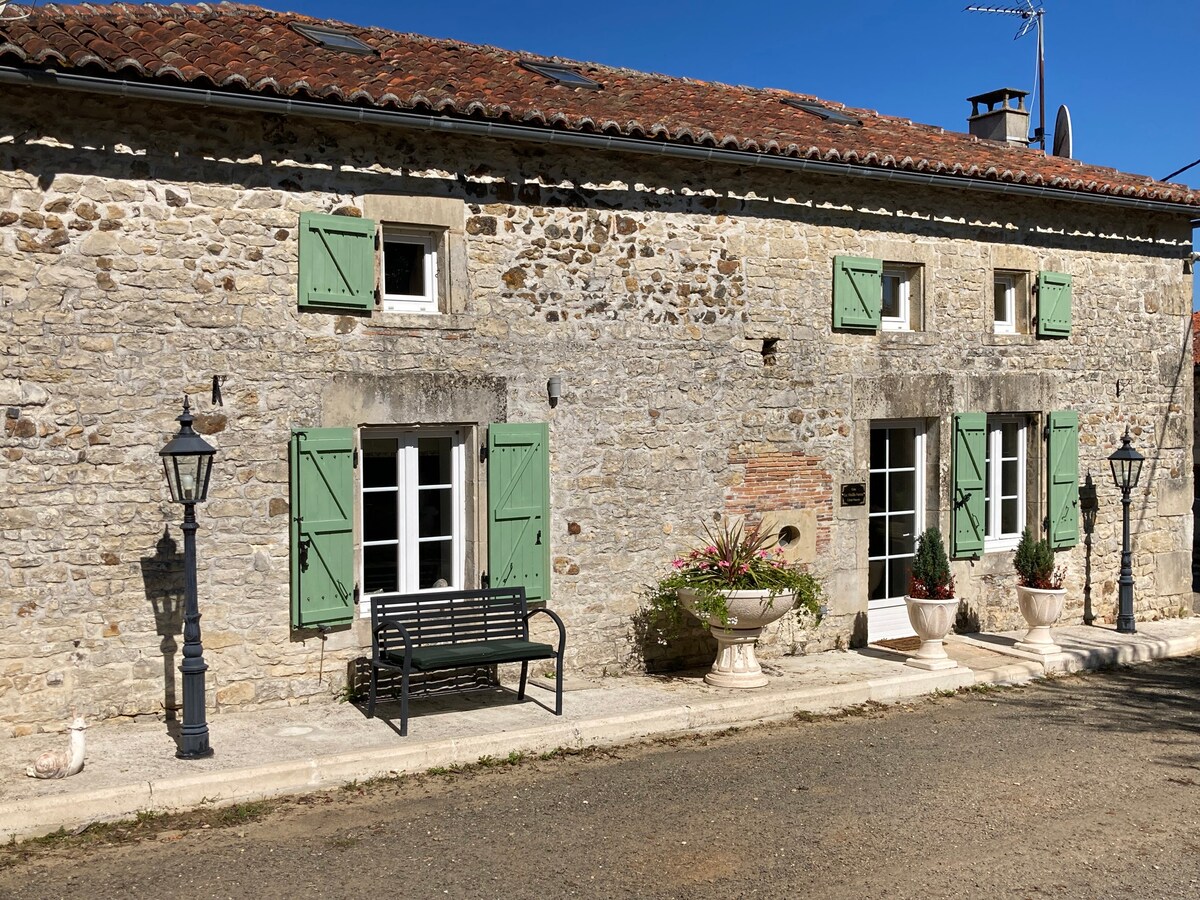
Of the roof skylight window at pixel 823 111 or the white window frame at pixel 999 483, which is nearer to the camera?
the white window frame at pixel 999 483

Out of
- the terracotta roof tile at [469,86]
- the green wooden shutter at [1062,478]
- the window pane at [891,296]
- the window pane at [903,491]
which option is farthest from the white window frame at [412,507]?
the green wooden shutter at [1062,478]

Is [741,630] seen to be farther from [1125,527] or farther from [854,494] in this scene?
[1125,527]

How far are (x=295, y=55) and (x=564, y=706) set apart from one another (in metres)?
4.84

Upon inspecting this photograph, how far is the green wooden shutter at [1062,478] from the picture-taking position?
427 inches

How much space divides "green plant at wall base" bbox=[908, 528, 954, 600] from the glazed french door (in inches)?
34.3

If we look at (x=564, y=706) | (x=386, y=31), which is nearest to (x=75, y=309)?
(x=564, y=706)

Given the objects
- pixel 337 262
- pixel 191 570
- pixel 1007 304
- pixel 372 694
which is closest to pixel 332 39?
pixel 337 262

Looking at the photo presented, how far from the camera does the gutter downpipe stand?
6.59 meters

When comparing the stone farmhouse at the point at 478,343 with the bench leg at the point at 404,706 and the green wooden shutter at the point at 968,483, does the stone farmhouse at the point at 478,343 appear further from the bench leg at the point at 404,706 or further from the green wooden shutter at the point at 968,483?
the bench leg at the point at 404,706

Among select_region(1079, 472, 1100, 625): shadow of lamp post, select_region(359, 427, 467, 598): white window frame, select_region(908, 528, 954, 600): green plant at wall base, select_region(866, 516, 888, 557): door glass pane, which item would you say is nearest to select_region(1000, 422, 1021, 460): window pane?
select_region(1079, 472, 1100, 625): shadow of lamp post

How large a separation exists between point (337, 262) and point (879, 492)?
5.17m

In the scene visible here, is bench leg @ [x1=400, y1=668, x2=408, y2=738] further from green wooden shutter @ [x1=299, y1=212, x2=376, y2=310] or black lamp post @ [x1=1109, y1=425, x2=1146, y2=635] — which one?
black lamp post @ [x1=1109, y1=425, x2=1146, y2=635]

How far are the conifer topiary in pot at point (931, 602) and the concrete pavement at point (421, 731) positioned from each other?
153 mm

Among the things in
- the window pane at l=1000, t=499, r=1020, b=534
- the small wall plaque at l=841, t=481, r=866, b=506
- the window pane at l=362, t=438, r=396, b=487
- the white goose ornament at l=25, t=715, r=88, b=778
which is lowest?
the white goose ornament at l=25, t=715, r=88, b=778
